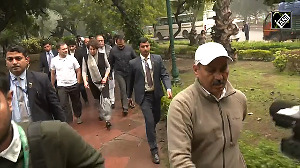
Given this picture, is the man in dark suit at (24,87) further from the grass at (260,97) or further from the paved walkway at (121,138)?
the grass at (260,97)

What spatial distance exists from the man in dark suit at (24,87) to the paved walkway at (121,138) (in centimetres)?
167

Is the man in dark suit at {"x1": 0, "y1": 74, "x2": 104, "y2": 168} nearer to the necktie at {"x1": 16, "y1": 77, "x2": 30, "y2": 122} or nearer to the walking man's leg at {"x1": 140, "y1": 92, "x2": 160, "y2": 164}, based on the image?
the necktie at {"x1": 16, "y1": 77, "x2": 30, "y2": 122}

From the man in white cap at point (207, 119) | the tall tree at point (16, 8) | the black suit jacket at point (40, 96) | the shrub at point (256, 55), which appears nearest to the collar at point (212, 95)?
the man in white cap at point (207, 119)

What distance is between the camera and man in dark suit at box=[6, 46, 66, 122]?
3326 millimetres

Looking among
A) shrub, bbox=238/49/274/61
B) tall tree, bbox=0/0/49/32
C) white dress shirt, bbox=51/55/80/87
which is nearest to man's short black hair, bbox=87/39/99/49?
white dress shirt, bbox=51/55/80/87

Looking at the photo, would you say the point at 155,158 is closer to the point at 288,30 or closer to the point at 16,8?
the point at 16,8

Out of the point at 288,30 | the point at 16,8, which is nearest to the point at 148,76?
the point at 16,8

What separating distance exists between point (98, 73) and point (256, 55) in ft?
30.4

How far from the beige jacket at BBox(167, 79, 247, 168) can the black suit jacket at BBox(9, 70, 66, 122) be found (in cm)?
199

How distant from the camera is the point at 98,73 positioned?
19.6 ft

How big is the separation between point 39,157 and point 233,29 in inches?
485

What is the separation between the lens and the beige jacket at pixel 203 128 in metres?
1.92

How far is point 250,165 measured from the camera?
2967mm

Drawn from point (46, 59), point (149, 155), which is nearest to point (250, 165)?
point (149, 155)
